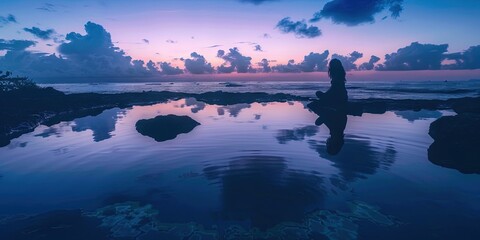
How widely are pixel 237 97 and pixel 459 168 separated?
68527 mm

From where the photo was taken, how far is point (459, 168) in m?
18.3

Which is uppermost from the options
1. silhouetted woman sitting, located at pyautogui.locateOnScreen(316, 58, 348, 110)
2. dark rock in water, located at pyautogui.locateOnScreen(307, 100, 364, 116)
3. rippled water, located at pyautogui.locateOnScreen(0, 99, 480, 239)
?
silhouetted woman sitting, located at pyautogui.locateOnScreen(316, 58, 348, 110)

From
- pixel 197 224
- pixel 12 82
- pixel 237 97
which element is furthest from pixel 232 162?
pixel 12 82

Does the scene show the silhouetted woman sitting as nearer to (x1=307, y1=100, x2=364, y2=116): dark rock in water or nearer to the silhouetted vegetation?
(x1=307, y1=100, x2=364, y2=116): dark rock in water

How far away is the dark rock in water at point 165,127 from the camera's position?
2987 cm

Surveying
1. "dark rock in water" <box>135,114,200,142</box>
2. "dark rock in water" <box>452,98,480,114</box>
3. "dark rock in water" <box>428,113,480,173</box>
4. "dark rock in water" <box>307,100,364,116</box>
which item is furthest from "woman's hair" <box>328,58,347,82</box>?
"dark rock in water" <box>135,114,200,142</box>

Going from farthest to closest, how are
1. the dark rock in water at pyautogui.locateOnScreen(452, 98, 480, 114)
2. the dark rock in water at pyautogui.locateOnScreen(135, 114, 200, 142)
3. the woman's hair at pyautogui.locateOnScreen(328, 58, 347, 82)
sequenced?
the woman's hair at pyautogui.locateOnScreen(328, 58, 347, 82) < the dark rock in water at pyautogui.locateOnScreen(452, 98, 480, 114) < the dark rock in water at pyautogui.locateOnScreen(135, 114, 200, 142)

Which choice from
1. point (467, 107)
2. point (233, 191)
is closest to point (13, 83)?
point (233, 191)

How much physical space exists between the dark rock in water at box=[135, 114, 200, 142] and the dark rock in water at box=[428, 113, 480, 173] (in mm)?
24257

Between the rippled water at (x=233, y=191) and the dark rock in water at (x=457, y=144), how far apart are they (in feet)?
3.71

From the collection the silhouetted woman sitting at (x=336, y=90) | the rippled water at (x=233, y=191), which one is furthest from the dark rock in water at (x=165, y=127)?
the silhouetted woman sitting at (x=336, y=90)

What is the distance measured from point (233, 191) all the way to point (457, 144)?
21.2 meters

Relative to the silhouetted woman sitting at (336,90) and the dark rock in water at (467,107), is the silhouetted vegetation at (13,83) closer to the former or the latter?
the silhouetted woman sitting at (336,90)

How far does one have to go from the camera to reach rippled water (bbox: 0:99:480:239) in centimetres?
1098
